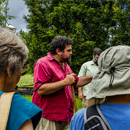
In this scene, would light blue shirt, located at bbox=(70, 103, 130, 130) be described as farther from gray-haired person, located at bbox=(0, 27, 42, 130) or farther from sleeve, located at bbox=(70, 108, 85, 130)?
gray-haired person, located at bbox=(0, 27, 42, 130)

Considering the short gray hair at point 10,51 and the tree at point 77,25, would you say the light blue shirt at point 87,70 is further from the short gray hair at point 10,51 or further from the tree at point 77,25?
the tree at point 77,25

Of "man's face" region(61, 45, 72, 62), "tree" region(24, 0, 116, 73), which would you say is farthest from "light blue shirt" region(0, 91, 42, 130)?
"tree" region(24, 0, 116, 73)

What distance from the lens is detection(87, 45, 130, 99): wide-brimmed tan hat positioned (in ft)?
4.63

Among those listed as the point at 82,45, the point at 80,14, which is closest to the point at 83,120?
the point at 82,45

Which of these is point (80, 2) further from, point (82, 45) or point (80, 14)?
point (82, 45)

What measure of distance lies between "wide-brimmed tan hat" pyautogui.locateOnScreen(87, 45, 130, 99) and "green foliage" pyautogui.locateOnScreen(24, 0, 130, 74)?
10182 millimetres

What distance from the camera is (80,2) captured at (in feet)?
45.1

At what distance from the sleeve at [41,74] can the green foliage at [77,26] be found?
868 cm

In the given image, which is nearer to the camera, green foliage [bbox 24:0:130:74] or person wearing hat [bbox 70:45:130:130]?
person wearing hat [bbox 70:45:130:130]

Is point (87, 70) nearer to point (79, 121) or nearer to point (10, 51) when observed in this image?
point (79, 121)

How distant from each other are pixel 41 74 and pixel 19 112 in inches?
72.2

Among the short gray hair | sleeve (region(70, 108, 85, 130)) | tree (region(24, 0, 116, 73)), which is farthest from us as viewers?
tree (region(24, 0, 116, 73))

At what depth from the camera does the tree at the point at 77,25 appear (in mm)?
12486

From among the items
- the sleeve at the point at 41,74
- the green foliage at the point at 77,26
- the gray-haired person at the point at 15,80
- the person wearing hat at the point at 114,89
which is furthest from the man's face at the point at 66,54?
the green foliage at the point at 77,26
